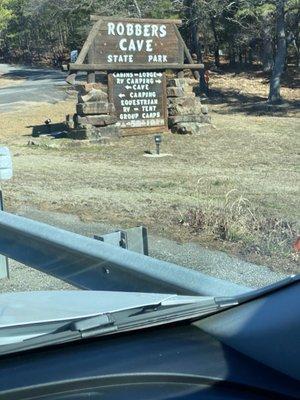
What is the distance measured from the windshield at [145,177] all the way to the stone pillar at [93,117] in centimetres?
3

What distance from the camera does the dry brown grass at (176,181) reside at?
27.0ft

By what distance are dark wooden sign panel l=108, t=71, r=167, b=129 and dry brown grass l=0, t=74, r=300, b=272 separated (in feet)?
2.22

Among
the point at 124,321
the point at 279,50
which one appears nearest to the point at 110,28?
the point at 279,50

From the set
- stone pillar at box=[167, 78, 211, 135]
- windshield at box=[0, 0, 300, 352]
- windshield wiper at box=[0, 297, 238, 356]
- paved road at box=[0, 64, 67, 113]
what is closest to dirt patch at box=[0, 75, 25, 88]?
paved road at box=[0, 64, 67, 113]

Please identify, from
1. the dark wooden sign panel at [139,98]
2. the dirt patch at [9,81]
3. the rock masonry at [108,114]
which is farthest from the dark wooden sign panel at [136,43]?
the dirt patch at [9,81]

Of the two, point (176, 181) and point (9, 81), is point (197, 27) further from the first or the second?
point (176, 181)

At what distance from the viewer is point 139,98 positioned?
65.6 feet

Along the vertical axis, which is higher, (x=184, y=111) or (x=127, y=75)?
(x=127, y=75)

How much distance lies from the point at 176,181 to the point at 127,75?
25.9 feet

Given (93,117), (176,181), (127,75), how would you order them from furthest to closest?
(127,75) → (93,117) → (176,181)

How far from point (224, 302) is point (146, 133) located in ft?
57.2

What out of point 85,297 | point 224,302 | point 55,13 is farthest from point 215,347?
point 55,13

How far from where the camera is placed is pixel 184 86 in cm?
2092

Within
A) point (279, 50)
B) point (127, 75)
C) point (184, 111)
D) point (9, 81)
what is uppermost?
point (127, 75)
